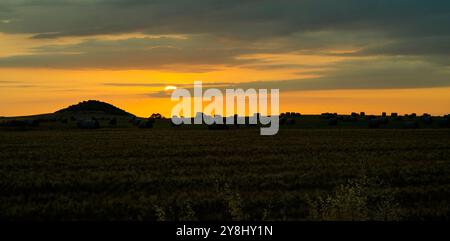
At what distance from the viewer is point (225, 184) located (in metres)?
12.0

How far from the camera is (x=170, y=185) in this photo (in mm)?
17734

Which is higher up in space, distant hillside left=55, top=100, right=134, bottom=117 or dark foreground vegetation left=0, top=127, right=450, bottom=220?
distant hillside left=55, top=100, right=134, bottom=117

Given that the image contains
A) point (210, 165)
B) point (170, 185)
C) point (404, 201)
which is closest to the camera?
point (404, 201)

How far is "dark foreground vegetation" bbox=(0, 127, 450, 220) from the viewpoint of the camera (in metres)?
13.4

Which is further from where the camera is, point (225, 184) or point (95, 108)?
point (95, 108)

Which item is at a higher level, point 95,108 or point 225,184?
point 95,108

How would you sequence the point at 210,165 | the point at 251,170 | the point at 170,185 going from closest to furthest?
the point at 170,185, the point at 251,170, the point at 210,165

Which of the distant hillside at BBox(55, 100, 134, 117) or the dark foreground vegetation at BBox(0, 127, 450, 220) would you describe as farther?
the distant hillside at BBox(55, 100, 134, 117)

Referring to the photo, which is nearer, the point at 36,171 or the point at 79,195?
the point at 79,195

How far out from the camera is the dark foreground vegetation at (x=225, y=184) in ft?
44.0
